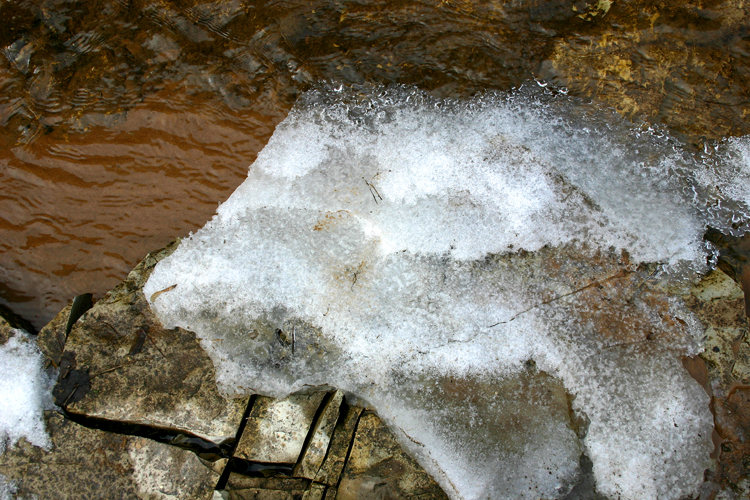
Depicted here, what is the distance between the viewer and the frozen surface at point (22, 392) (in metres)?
2.16

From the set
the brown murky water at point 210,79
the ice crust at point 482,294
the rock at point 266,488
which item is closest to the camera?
the rock at point 266,488

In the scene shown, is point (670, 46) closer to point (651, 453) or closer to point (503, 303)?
point (503, 303)

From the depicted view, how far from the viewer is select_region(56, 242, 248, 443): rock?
2.18 metres

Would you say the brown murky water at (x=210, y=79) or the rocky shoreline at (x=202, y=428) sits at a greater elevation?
the brown murky water at (x=210, y=79)

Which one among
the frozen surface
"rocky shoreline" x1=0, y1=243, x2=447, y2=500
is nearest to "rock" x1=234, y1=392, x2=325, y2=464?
"rocky shoreline" x1=0, y1=243, x2=447, y2=500

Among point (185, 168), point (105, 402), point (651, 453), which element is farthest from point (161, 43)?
point (651, 453)

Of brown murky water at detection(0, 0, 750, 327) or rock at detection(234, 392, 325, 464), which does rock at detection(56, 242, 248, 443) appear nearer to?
rock at detection(234, 392, 325, 464)

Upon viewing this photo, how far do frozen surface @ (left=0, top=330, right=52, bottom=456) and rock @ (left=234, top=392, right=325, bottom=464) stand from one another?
100 cm

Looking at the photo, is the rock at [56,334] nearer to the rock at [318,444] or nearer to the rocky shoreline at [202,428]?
the rocky shoreline at [202,428]

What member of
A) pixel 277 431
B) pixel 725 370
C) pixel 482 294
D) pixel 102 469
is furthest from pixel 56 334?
pixel 725 370

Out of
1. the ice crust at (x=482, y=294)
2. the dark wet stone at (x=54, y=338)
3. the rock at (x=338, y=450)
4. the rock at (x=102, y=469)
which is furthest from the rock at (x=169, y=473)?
the dark wet stone at (x=54, y=338)

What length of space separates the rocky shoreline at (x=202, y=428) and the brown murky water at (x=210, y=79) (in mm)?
417

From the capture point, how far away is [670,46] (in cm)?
241

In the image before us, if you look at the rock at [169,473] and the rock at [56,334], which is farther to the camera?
the rock at [56,334]
